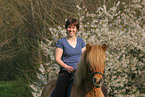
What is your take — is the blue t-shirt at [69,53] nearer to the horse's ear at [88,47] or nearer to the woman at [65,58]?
the woman at [65,58]

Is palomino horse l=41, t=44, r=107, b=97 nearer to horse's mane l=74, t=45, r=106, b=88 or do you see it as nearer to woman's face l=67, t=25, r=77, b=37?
horse's mane l=74, t=45, r=106, b=88

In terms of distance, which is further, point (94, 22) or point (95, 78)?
point (94, 22)

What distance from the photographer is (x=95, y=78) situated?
→ 2973 mm

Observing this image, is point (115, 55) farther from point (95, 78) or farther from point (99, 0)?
point (95, 78)

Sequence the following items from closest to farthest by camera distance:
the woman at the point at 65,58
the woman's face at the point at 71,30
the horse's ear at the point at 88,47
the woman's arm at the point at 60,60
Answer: the horse's ear at the point at 88,47, the woman's arm at the point at 60,60, the woman at the point at 65,58, the woman's face at the point at 71,30

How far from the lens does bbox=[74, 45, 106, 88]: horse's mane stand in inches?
120

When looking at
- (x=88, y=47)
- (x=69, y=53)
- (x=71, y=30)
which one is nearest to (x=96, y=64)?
(x=88, y=47)

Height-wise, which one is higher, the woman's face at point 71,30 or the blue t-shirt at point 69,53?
the woman's face at point 71,30

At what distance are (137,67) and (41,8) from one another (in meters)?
6.79

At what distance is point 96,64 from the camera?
3.04m

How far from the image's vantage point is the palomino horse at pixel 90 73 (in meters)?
3.01

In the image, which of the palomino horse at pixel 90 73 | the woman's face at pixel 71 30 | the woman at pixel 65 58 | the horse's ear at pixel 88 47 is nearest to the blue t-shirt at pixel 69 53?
the woman at pixel 65 58

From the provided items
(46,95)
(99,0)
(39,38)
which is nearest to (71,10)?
(99,0)

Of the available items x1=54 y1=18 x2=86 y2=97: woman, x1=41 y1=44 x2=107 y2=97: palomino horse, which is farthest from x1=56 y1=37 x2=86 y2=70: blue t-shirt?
x1=41 y1=44 x2=107 y2=97: palomino horse
